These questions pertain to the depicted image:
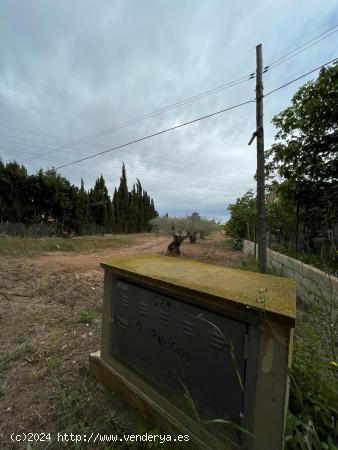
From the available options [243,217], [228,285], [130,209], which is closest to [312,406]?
[228,285]

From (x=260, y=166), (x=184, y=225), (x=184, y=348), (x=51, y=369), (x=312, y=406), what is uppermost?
(x=260, y=166)

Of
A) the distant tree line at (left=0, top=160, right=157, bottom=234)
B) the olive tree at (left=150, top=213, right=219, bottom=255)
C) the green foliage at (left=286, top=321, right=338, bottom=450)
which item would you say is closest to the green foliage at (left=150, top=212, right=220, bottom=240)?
the olive tree at (left=150, top=213, right=219, bottom=255)

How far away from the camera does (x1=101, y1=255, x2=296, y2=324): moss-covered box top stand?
1.18 metres

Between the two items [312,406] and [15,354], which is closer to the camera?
[312,406]

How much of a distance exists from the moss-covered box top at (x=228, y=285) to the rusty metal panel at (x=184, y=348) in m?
0.13

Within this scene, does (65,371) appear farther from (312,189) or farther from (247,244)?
(247,244)

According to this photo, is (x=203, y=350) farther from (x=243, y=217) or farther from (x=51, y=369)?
(x=243, y=217)

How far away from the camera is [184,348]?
1506mm

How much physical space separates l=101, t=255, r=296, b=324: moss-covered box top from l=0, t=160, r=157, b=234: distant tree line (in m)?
18.7

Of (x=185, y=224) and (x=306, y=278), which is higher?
(x=185, y=224)

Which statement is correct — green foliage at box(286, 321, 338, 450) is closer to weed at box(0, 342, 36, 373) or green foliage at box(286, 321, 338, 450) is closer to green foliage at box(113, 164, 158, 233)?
weed at box(0, 342, 36, 373)

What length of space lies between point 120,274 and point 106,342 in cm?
66

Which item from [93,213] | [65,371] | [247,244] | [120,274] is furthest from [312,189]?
[93,213]

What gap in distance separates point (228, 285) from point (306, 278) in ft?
13.8
